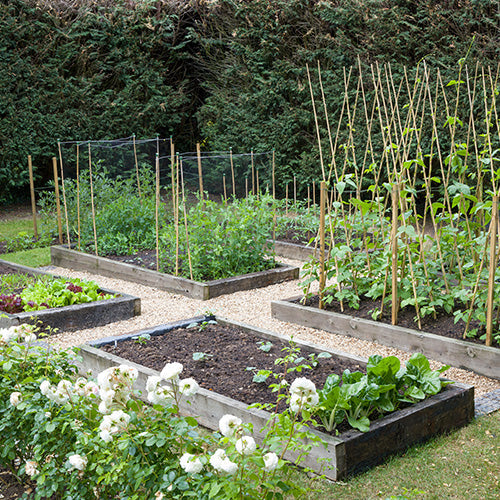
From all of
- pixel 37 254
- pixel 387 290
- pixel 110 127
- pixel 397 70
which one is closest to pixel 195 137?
pixel 110 127

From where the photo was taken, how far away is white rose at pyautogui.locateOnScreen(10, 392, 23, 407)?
246cm

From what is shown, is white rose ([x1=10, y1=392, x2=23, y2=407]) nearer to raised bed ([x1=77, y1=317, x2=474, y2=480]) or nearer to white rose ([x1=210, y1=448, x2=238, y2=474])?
white rose ([x1=210, y1=448, x2=238, y2=474])

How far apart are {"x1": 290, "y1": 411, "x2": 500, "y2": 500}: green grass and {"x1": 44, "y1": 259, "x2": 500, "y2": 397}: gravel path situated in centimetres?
74

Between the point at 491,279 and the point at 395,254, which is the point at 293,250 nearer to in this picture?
the point at 395,254

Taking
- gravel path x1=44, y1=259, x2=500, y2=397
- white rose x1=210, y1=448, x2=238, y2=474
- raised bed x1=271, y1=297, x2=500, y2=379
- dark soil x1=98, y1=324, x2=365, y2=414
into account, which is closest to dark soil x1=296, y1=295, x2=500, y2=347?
raised bed x1=271, y1=297, x2=500, y2=379

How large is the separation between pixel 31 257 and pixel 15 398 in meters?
5.54

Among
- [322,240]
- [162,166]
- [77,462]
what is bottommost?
[77,462]

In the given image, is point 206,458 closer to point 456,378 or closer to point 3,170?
point 456,378

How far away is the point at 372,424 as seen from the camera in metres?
2.97

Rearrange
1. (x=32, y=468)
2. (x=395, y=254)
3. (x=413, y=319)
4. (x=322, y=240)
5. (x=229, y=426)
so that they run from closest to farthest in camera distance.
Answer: (x=229, y=426) < (x=32, y=468) < (x=395, y=254) < (x=413, y=319) < (x=322, y=240)

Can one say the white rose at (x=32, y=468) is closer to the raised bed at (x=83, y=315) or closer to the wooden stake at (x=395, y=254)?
the raised bed at (x=83, y=315)

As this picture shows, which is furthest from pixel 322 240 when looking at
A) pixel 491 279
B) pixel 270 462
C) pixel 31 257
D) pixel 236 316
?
pixel 31 257

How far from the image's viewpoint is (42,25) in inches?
424

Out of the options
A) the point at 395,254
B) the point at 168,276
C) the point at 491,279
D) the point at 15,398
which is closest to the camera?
the point at 15,398
